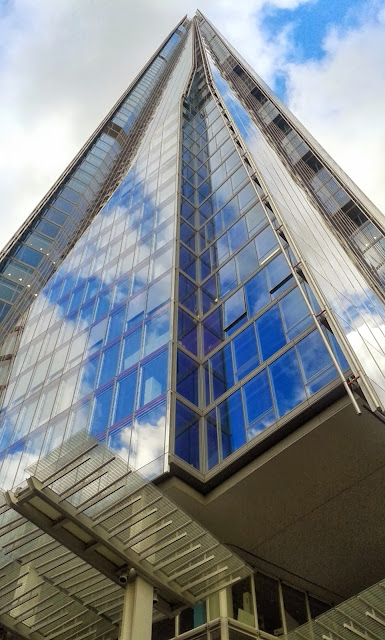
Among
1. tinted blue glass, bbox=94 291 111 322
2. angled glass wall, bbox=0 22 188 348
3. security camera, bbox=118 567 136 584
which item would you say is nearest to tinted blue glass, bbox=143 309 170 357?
tinted blue glass, bbox=94 291 111 322

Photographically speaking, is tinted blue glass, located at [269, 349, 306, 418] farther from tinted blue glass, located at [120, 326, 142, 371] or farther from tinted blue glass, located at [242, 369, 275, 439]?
tinted blue glass, located at [120, 326, 142, 371]

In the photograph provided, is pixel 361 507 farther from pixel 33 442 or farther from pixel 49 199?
pixel 49 199

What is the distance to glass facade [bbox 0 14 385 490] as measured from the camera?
60.4 ft

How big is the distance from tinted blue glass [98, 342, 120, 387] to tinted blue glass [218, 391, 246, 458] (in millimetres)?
5271

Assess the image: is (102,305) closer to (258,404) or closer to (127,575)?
(258,404)

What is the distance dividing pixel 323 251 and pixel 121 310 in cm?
998

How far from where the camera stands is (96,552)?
13219mm

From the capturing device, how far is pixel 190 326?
77.3ft

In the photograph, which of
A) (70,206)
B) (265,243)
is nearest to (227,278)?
(265,243)

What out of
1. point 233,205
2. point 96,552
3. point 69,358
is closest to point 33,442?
point 69,358

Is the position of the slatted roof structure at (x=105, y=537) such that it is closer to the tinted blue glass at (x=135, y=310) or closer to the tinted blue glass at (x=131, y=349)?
the tinted blue glass at (x=131, y=349)

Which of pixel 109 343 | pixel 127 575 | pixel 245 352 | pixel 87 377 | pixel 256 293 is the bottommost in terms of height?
pixel 127 575

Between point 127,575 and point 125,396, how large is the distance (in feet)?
27.8

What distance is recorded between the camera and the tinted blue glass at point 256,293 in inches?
875
